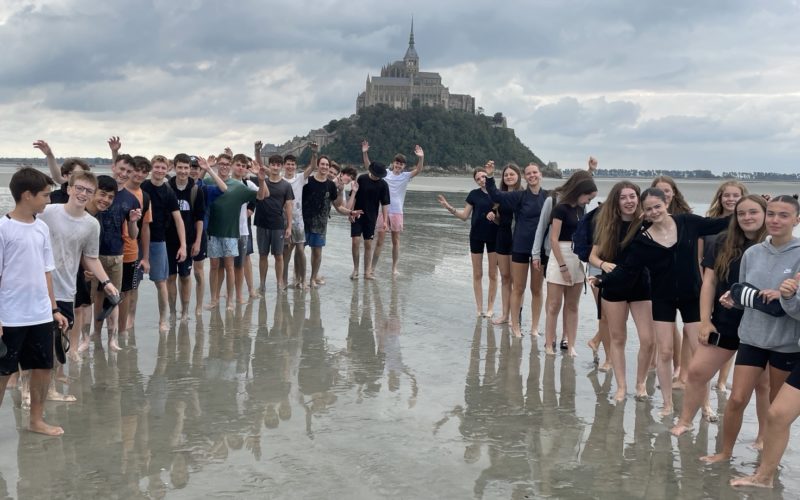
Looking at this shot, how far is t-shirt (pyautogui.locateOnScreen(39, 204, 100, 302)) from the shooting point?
5945 mm

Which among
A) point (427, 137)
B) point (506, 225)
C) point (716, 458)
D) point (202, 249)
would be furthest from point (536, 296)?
point (427, 137)

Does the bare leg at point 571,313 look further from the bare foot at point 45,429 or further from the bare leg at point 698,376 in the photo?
the bare foot at point 45,429

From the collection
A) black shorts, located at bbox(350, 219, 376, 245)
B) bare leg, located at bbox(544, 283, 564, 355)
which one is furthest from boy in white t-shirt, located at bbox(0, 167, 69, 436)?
black shorts, located at bbox(350, 219, 376, 245)

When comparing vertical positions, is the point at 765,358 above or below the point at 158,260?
below

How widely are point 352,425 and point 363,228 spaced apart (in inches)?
288

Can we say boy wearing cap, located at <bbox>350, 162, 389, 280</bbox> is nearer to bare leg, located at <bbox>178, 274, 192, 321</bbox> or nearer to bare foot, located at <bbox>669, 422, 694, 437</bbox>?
bare leg, located at <bbox>178, 274, 192, 321</bbox>

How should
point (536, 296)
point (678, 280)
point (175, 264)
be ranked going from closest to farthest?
point (678, 280), point (536, 296), point (175, 264)

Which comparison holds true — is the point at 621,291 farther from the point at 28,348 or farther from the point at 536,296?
the point at 28,348

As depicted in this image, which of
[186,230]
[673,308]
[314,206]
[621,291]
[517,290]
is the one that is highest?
[314,206]

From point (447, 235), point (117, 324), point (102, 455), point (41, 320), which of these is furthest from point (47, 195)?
point (447, 235)

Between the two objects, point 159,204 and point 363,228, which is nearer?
point 159,204

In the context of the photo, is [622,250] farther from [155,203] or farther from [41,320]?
[155,203]

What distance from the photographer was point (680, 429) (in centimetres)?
549

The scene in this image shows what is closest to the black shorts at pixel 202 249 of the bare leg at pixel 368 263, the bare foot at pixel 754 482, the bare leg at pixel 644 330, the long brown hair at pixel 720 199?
the bare leg at pixel 368 263
